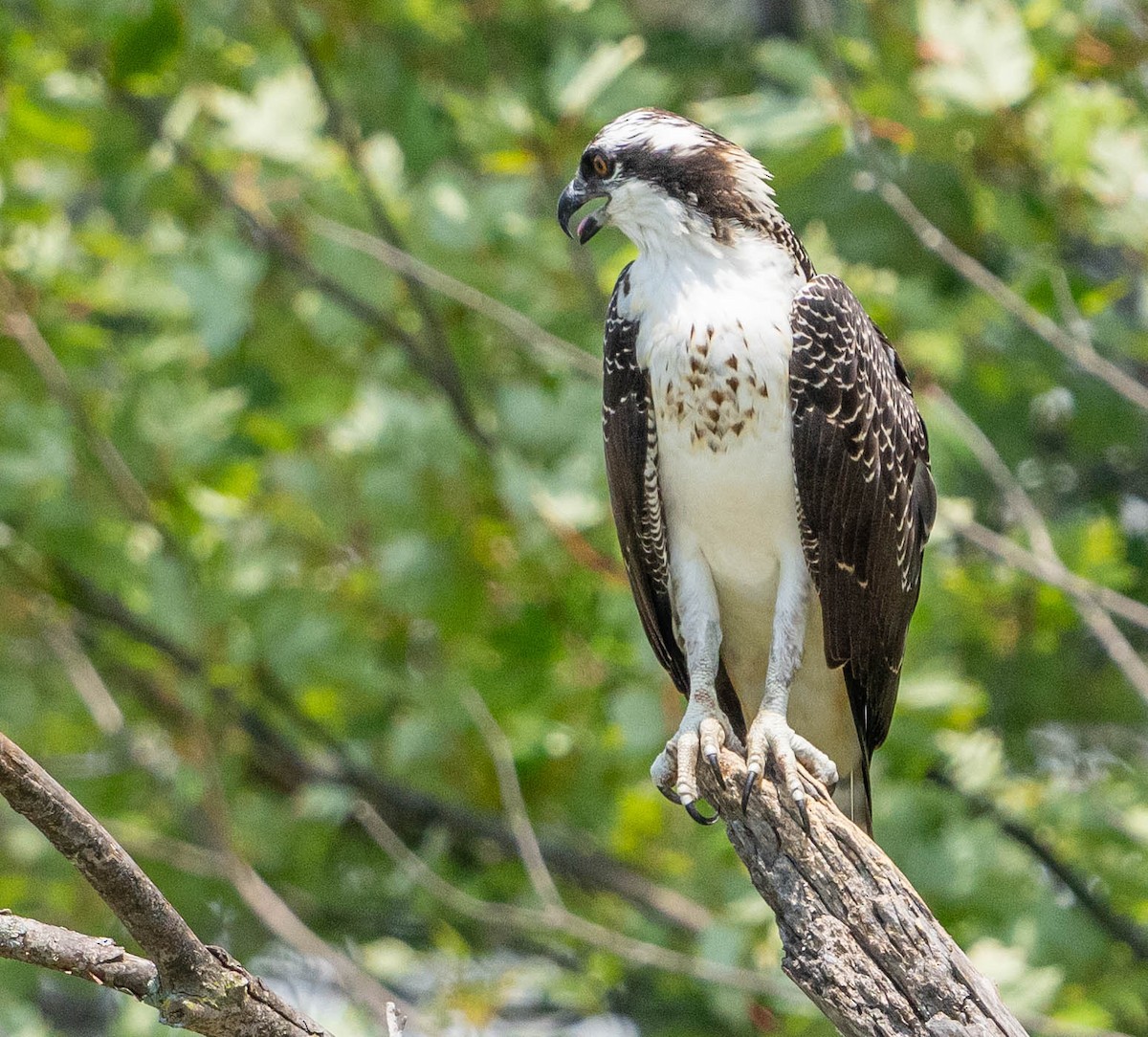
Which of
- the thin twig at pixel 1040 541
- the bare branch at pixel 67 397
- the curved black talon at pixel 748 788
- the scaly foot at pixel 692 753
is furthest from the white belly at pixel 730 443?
the bare branch at pixel 67 397

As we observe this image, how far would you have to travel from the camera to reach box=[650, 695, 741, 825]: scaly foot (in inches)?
180

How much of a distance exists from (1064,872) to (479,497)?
315cm

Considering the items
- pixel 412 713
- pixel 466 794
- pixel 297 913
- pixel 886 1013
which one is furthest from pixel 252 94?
pixel 886 1013

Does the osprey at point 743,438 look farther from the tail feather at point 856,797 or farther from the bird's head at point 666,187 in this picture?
the tail feather at point 856,797

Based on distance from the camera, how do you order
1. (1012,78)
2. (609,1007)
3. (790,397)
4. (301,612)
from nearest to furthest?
(790,397) < (1012,78) < (301,612) < (609,1007)

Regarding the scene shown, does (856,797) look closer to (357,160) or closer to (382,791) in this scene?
(382,791)

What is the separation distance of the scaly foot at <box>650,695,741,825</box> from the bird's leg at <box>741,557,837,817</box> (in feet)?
0.32

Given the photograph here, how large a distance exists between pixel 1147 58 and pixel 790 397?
3.90 meters

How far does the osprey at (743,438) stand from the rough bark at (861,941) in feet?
1.60

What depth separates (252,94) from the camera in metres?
7.73

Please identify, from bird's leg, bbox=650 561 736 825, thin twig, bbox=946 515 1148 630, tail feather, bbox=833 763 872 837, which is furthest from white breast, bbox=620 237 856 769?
thin twig, bbox=946 515 1148 630

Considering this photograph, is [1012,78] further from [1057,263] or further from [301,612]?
[301,612]

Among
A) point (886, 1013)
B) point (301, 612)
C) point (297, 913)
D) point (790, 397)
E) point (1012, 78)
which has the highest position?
point (1012, 78)

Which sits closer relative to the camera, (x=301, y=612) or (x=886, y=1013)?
(x=886, y=1013)
